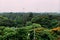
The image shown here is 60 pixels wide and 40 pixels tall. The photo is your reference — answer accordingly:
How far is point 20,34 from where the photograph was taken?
21969 mm

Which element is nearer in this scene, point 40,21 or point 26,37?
point 26,37

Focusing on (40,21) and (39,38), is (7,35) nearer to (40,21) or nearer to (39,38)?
(39,38)

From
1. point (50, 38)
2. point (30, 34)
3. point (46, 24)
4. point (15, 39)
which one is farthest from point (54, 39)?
point (46, 24)

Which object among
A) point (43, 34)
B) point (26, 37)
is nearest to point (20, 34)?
point (26, 37)

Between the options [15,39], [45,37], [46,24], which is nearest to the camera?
[15,39]

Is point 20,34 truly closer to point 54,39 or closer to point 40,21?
point 54,39

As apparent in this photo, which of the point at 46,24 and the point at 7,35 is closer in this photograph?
the point at 7,35

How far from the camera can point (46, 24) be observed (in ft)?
133

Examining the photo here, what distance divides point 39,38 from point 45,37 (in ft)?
2.65

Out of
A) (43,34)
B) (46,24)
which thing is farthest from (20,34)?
(46,24)

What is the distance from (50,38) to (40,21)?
68.8 ft

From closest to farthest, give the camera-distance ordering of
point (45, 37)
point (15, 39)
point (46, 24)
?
point (15, 39) < point (45, 37) < point (46, 24)

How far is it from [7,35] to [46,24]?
64.7 ft

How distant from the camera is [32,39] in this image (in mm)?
21031
